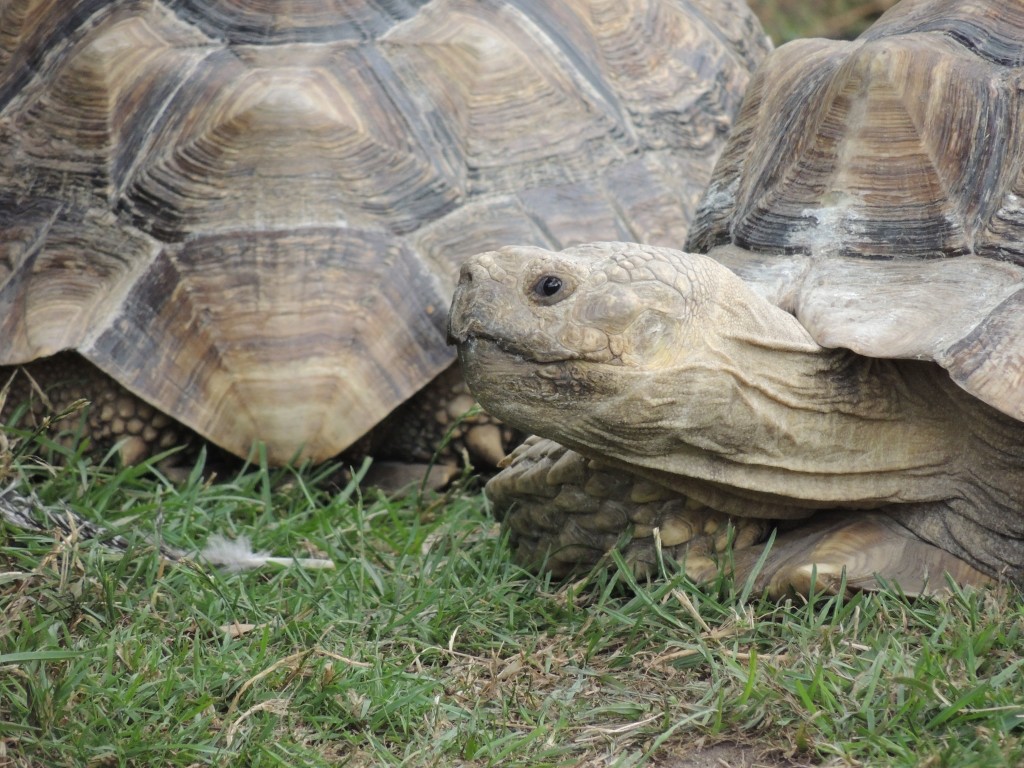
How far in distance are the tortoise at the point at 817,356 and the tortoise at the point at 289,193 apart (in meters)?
0.87

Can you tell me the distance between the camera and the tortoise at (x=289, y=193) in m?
3.68

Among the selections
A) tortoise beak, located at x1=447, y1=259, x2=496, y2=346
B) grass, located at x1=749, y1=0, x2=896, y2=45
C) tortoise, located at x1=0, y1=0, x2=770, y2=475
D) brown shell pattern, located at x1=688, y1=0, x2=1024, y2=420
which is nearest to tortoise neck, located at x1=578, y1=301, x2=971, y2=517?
brown shell pattern, located at x1=688, y1=0, x2=1024, y2=420

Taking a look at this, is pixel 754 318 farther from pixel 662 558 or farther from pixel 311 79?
pixel 311 79

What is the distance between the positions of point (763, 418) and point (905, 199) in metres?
0.56

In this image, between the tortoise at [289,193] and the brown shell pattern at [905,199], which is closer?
the brown shell pattern at [905,199]

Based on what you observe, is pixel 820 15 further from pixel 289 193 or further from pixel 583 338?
pixel 583 338

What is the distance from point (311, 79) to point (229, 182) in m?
0.38

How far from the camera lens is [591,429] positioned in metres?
2.54

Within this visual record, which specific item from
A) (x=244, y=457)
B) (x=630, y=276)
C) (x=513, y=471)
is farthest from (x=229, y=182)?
(x=630, y=276)

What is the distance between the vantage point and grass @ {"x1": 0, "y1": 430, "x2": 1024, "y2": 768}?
2.23m

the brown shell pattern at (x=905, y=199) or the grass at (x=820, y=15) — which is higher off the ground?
the brown shell pattern at (x=905, y=199)

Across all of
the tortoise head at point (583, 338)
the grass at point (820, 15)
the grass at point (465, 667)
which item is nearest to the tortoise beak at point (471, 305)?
the tortoise head at point (583, 338)

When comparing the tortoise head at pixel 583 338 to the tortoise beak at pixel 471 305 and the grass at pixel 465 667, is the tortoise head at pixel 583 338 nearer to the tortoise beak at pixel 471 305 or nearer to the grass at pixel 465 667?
the tortoise beak at pixel 471 305

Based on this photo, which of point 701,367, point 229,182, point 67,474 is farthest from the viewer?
point 229,182
